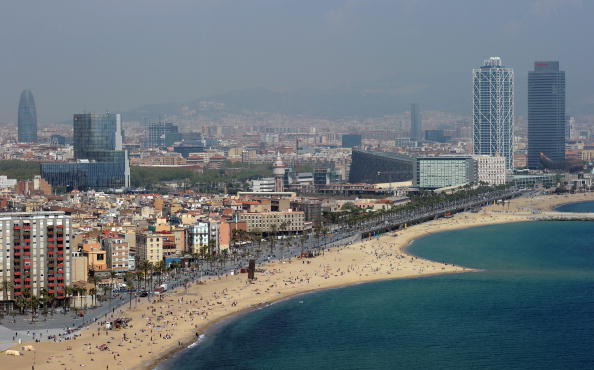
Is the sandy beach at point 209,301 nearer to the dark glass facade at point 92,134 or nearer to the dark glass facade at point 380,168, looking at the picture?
the dark glass facade at point 380,168

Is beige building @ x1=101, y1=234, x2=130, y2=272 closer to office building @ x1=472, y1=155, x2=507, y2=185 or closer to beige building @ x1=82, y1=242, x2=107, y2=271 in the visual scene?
beige building @ x1=82, y1=242, x2=107, y2=271

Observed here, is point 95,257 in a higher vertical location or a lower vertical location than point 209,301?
higher

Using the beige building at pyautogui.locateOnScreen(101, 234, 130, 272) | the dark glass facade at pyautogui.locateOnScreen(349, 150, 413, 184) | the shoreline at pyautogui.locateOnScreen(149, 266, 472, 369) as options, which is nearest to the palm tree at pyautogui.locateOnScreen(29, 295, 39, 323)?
the shoreline at pyautogui.locateOnScreen(149, 266, 472, 369)

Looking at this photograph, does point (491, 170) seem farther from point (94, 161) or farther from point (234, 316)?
point (234, 316)

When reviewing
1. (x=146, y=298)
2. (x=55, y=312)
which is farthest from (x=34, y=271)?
(x=146, y=298)

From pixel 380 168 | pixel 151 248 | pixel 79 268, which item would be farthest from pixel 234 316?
pixel 380 168

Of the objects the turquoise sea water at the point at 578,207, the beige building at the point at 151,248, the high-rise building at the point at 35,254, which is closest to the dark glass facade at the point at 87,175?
the turquoise sea water at the point at 578,207
